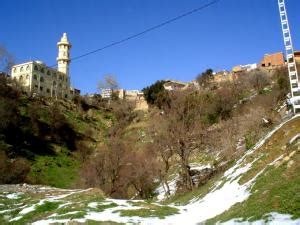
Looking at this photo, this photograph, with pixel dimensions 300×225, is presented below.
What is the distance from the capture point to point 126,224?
16531 millimetres

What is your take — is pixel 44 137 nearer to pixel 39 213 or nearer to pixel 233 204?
pixel 39 213

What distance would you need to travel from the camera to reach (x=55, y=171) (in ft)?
195

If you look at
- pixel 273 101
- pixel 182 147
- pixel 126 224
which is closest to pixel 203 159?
pixel 273 101

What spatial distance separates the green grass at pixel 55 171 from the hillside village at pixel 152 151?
0.71ft

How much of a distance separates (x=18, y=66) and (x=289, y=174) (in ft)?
315

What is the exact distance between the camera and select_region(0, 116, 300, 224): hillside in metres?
13.1

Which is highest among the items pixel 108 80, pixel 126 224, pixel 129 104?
pixel 108 80

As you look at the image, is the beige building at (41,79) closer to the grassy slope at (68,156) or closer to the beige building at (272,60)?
the grassy slope at (68,156)

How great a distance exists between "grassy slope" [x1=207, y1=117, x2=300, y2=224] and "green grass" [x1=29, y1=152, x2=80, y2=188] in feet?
129

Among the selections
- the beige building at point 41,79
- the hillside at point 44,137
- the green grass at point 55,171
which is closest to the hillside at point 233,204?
the hillside at point 44,137

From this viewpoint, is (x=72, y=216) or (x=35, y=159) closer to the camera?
(x=72, y=216)

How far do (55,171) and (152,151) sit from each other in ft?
55.1

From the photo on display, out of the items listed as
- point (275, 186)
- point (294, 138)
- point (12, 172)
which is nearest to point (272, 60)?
point (12, 172)

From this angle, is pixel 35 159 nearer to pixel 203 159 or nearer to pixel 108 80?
pixel 203 159
